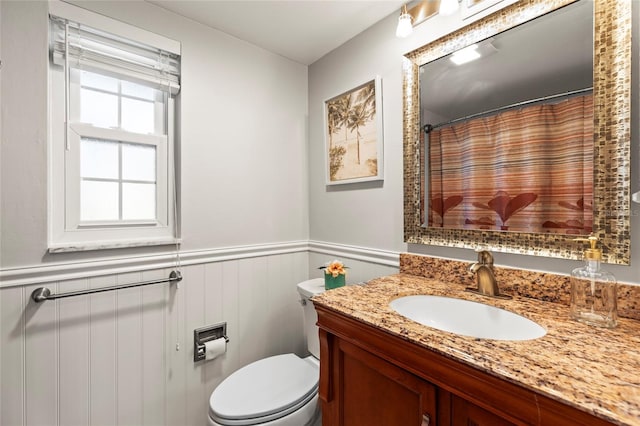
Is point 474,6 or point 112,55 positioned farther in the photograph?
point 112,55

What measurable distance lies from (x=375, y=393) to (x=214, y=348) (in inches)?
39.8

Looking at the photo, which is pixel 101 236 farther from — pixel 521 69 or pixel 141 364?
pixel 521 69

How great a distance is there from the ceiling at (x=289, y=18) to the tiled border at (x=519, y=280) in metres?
1.16

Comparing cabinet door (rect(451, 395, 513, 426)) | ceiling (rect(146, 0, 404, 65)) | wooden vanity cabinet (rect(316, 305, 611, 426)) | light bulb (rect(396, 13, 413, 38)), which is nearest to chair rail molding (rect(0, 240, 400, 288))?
Answer: wooden vanity cabinet (rect(316, 305, 611, 426))

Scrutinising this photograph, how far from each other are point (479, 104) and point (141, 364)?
6.24ft

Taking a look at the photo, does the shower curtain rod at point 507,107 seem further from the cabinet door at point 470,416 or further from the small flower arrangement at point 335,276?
the cabinet door at point 470,416

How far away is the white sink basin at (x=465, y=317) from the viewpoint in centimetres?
86

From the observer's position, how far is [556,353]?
24.1 inches

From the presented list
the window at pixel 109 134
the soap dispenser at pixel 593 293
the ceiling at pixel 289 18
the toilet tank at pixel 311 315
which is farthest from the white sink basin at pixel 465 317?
the ceiling at pixel 289 18

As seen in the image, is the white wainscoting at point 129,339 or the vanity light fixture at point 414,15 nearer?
the white wainscoting at point 129,339

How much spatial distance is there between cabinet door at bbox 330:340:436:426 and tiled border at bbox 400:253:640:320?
0.56m

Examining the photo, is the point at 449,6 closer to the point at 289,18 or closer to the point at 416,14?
the point at 416,14

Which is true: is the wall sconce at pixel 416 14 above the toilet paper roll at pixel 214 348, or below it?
above

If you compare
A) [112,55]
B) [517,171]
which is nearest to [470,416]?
[517,171]
